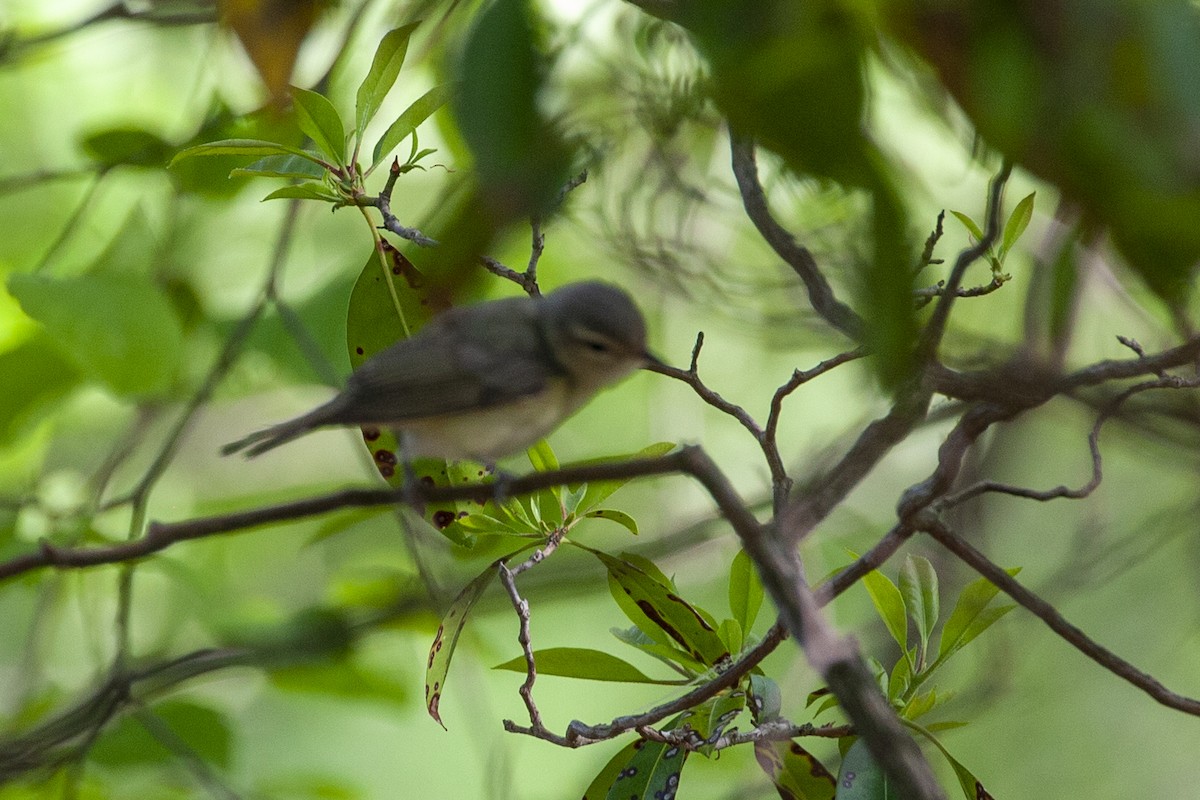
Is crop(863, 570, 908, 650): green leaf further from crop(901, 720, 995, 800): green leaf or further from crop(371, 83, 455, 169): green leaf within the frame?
crop(371, 83, 455, 169): green leaf

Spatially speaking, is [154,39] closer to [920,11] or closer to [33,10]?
[33,10]

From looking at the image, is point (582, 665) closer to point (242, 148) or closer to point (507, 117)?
point (242, 148)

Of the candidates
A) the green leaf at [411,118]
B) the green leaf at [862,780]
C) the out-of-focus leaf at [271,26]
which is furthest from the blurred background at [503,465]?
the green leaf at [862,780]

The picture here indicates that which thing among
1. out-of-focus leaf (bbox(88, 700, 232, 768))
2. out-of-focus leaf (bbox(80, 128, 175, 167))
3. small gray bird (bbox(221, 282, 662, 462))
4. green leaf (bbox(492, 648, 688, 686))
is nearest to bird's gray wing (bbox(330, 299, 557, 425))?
small gray bird (bbox(221, 282, 662, 462))

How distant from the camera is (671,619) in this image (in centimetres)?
156

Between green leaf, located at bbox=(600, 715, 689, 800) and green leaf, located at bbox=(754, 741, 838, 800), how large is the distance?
0.11 metres

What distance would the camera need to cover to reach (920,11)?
0.67 metres

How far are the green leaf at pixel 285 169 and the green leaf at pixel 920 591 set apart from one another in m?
1.02

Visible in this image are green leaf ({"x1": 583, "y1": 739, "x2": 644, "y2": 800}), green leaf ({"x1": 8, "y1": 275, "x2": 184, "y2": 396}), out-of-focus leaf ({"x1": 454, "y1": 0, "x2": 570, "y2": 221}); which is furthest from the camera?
green leaf ({"x1": 8, "y1": 275, "x2": 184, "y2": 396})

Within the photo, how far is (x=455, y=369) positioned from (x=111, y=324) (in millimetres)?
666

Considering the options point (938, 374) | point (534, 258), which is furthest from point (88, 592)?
point (938, 374)

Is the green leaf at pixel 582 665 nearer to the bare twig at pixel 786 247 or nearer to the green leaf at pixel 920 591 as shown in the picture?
the green leaf at pixel 920 591

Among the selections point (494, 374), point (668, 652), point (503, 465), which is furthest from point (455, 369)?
point (503, 465)

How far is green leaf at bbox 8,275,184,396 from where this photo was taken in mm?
1877
